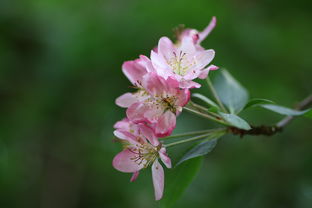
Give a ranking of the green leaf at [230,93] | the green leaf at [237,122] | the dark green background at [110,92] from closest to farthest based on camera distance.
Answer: the green leaf at [237,122] < the green leaf at [230,93] < the dark green background at [110,92]

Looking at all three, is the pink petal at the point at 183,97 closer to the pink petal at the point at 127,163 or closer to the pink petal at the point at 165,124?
the pink petal at the point at 165,124

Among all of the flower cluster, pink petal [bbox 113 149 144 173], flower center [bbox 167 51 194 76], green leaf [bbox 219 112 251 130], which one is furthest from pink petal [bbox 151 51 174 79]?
pink petal [bbox 113 149 144 173]

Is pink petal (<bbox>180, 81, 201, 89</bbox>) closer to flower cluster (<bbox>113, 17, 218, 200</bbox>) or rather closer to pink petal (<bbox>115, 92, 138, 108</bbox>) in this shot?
flower cluster (<bbox>113, 17, 218, 200</bbox>)

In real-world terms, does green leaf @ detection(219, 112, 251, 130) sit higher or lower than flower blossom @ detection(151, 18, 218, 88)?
lower

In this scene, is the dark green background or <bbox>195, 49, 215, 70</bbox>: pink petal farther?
the dark green background

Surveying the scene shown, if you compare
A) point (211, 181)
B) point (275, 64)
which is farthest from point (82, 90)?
point (275, 64)

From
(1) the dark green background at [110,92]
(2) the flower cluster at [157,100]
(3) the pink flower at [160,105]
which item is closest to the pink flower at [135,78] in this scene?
(2) the flower cluster at [157,100]

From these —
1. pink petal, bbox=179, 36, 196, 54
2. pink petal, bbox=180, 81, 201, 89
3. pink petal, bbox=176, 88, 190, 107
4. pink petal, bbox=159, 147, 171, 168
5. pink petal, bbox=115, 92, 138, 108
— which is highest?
pink petal, bbox=179, 36, 196, 54
